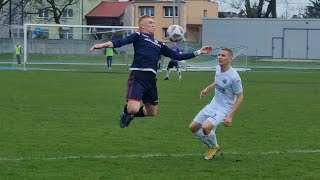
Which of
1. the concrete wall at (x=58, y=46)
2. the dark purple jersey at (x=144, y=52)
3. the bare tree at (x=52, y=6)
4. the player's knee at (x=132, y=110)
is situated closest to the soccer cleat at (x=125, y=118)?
the player's knee at (x=132, y=110)

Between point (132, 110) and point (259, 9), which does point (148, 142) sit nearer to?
point (132, 110)

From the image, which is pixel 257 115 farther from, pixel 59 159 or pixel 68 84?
pixel 68 84

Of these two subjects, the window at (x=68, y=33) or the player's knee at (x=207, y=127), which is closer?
the player's knee at (x=207, y=127)

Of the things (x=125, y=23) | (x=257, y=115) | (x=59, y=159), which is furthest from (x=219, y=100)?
(x=125, y=23)

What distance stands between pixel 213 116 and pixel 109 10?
10078 centimetres

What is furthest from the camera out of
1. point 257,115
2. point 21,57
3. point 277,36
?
point 277,36

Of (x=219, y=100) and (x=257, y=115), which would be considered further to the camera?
(x=257, y=115)

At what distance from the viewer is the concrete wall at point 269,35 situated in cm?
7206

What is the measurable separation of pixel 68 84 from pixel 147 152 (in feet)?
62.9

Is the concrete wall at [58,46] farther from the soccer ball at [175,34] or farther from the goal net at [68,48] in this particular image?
the soccer ball at [175,34]

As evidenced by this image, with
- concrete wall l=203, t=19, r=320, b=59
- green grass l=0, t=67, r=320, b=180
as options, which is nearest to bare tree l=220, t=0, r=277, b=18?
concrete wall l=203, t=19, r=320, b=59

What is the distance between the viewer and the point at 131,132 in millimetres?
14148

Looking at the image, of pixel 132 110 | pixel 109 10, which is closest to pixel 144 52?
pixel 132 110

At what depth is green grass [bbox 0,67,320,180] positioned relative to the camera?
969 centimetres
